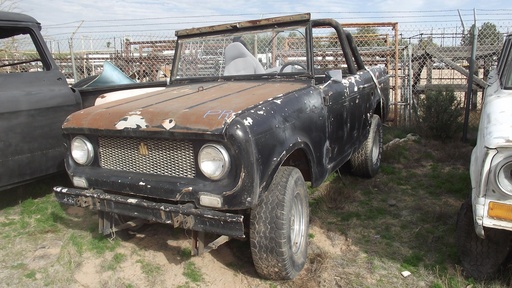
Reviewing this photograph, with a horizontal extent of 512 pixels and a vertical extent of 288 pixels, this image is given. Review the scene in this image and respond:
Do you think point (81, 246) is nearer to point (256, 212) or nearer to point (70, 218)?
point (70, 218)

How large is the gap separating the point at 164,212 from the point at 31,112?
7.11ft

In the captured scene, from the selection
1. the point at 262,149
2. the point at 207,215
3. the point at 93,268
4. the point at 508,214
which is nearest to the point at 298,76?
the point at 262,149

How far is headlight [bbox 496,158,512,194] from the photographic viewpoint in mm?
2314

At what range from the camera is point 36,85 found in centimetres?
420

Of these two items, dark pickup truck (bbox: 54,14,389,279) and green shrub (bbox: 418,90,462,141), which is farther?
green shrub (bbox: 418,90,462,141)

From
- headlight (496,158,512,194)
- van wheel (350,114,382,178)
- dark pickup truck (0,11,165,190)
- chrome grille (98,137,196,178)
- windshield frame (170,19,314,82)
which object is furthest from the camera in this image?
van wheel (350,114,382,178)

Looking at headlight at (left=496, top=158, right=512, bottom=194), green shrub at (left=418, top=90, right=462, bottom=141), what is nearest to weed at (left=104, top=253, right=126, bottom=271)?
headlight at (left=496, top=158, right=512, bottom=194)

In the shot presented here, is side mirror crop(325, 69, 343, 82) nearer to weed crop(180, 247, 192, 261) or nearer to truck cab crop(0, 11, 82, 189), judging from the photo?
weed crop(180, 247, 192, 261)

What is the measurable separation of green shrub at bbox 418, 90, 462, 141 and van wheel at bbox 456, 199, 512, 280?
4.19 meters

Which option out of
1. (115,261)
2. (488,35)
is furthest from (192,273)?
(488,35)

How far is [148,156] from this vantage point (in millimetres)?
2844

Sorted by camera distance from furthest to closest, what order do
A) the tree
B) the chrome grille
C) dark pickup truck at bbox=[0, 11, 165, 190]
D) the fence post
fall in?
the tree → the fence post → dark pickup truck at bbox=[0, 11, 165, 190] → the chrome grille

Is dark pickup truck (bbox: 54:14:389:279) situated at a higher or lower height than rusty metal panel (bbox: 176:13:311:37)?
lower

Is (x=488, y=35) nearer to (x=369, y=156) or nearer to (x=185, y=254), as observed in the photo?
(x=369, y=156)
